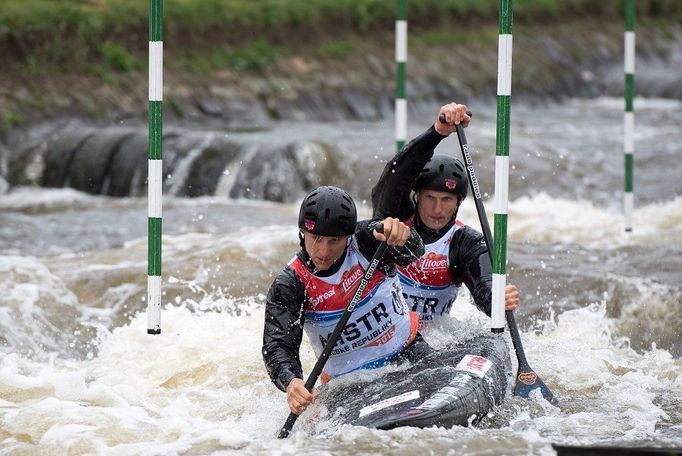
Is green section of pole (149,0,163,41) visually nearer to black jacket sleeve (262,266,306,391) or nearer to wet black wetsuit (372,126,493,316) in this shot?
wet black wetsuit (372,126,493,316)

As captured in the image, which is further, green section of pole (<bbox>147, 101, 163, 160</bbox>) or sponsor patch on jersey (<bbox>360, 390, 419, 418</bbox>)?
green section of pole (<bbox>147, 101, 163, 160</bbox>)

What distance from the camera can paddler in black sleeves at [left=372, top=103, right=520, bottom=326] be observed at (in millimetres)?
6094

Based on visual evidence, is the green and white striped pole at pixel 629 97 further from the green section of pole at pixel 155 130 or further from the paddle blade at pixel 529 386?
the green section of pole at pixel 155 130

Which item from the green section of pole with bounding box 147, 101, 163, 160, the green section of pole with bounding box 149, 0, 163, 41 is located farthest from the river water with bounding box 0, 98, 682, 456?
the green section of pole with bounding box 149, 0, 163, 41

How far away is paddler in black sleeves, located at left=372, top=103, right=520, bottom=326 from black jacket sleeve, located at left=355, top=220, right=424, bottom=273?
0.79 metres

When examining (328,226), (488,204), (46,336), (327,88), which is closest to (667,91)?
(327,88)

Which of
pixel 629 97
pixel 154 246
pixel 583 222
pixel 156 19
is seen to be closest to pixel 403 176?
pixel 154 246

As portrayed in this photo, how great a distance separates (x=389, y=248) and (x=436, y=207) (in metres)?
1.00

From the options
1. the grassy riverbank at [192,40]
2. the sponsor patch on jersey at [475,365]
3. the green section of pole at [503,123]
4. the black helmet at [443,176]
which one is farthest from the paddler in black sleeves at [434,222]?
the grassy riverbank at [192,40]

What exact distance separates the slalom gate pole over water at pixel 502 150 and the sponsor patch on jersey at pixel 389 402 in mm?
756

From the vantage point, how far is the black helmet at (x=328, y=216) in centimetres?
507

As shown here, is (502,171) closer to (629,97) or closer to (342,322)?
(342,322)

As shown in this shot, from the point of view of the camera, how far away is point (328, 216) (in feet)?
16.6

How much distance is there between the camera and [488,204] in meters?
13.0
